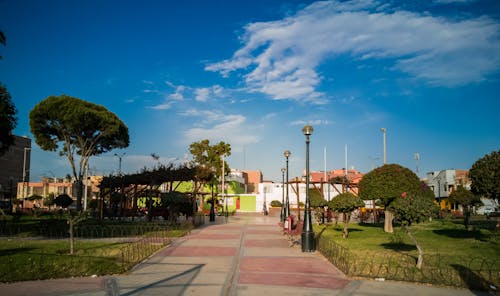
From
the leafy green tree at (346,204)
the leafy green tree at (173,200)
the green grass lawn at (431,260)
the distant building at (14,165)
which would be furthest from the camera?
the distant building at (14,165)

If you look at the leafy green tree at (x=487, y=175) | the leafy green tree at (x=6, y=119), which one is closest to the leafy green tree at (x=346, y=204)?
the leafy green tree at (x=487, y=175)

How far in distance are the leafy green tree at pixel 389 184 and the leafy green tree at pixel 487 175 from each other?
12.7 ft

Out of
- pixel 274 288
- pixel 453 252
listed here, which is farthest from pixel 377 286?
pixel 453 252

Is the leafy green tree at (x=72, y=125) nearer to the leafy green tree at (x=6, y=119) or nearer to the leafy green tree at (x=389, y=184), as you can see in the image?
the leafy green tree at (x=6, y=119)

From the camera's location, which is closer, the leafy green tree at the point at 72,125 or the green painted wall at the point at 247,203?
the leafy green tree at the point at 72,125

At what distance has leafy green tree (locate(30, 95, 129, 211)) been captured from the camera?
34.0 m

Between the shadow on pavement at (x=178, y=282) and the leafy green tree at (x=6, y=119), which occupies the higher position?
the leafy green tree at (x=6, y=119)

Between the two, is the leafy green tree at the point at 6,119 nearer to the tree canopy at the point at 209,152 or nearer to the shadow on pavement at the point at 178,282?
the shadow on pavement at the point at 178,282

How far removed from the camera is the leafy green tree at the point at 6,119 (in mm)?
18872

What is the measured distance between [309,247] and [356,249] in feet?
6.05

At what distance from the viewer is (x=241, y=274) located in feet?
31.5

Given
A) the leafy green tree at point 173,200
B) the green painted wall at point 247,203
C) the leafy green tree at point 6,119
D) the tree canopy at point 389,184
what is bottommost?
the green painted wall at point 247,203

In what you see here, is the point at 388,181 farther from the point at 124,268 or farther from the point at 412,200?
the point at 124,268

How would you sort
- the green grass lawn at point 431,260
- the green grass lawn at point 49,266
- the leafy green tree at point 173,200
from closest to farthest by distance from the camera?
the green grass lawn at point 49,266
the green grass lawn at point 431,260
the leafy green tree at point 173,200
